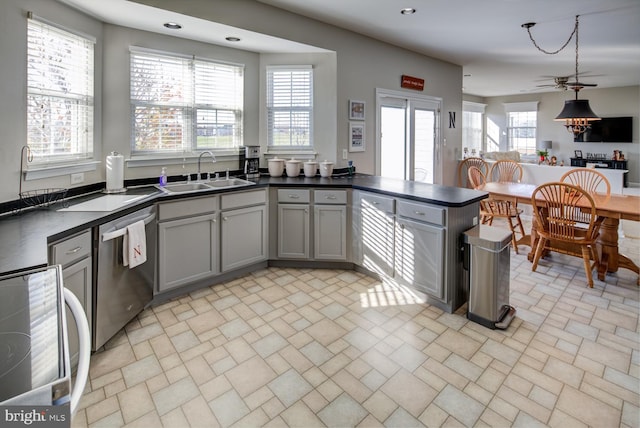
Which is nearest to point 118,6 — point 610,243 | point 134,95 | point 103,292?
point 134,95

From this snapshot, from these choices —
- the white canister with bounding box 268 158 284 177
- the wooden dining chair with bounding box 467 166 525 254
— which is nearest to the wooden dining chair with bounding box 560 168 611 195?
the wooden dining chair with bounding box 467 166 525 254

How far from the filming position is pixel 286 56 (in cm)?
409

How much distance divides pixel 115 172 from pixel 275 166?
161cm

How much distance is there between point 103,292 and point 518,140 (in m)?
12.0

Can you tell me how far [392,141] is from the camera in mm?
4879

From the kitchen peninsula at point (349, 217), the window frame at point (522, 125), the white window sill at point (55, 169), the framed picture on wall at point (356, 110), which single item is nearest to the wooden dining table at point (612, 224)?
the kitchen peninsula at point (349, 217)

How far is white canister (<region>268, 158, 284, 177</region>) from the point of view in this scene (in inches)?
160

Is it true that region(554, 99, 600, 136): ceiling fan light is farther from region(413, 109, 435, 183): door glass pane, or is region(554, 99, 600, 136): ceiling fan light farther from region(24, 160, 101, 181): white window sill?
region(24, 160, 101, 181): white window sill

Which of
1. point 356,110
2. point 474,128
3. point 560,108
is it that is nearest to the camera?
point 356,110

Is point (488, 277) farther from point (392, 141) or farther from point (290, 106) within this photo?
point (290, 106)

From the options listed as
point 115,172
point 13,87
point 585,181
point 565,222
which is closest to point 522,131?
point 585,181

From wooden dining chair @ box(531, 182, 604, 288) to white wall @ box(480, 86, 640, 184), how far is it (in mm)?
8013

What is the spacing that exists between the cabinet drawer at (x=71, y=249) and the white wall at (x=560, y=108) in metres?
11.6

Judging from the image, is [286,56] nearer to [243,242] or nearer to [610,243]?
[243,242]
